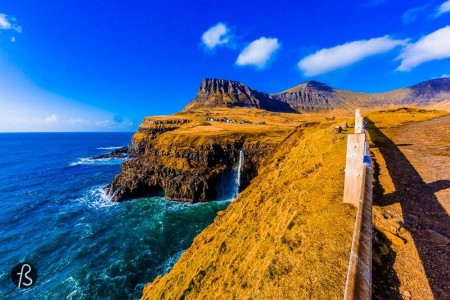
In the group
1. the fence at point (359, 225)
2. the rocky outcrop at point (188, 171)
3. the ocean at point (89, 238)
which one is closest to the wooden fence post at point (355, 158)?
the fence at point (359, 225)

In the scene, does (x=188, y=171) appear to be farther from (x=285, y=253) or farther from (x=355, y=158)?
(x=355, y=158)

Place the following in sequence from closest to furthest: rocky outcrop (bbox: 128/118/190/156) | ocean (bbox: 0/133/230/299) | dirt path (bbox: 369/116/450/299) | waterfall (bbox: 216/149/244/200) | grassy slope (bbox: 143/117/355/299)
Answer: dirt path (bbox: 369/116/450/299) → grassy slope (bbox: 143/117/355/299) → ocean (bbox: 0/133/230/299) → waterfall (bbox: 216/149/244/200) → rocky outcrop (bbox: 128/118/190/156)

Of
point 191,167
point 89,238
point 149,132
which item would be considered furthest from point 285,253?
point 149,132

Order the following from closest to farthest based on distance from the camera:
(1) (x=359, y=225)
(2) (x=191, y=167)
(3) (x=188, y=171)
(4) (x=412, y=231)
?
(1) (x=359, y=225) → (4) (x=412, y=231) → (3) (x=188, y=171) → (2) (x=191, y=167)

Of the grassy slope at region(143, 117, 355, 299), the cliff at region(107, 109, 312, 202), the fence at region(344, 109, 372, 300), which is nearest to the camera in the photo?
the fence at region(344, 109, 372, 300)

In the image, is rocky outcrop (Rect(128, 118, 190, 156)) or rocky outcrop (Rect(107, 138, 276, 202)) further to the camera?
rocky outcrop (Rect(128, 118, 190, 156))

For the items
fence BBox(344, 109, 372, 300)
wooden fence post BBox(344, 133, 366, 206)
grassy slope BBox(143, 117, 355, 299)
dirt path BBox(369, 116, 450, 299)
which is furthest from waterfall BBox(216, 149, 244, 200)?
wooden fence post BBox(344, 133, 366, 206)

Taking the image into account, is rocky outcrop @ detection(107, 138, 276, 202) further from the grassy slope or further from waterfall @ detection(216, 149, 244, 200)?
the grassy slope
